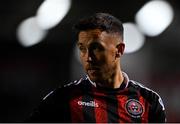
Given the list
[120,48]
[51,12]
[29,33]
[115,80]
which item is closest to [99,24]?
[120,48]

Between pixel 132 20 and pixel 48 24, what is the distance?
3.90ft

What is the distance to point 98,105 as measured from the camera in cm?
196

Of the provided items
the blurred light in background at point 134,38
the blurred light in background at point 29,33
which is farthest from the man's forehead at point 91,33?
the blurred light in background at point 134,38

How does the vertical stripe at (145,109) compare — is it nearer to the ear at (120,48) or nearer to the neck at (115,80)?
the neck at (115,80)

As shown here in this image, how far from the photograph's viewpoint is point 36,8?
17.2ft

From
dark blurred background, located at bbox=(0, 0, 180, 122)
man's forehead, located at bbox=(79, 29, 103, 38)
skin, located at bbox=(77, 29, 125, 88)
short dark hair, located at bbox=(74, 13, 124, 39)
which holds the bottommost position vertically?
dark blurred background, located at bbox=(0, 0, 180, 122)

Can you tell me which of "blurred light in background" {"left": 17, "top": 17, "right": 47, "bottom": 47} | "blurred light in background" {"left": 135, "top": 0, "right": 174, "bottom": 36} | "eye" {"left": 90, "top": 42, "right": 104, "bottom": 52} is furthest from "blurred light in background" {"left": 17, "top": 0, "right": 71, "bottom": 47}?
"eye" {"left": 90, "top": 42, "right": 104, "bottom": 52}

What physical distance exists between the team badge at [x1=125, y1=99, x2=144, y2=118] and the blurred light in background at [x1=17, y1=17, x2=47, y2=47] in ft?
12.5

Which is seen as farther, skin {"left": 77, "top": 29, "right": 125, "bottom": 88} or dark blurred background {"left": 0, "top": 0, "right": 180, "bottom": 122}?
dark blurred background {"left": 0, "top": 0, "right": 180, "bottom": 122}

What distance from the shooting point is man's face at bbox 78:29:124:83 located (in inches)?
71.5

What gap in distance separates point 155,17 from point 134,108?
11.5 feet

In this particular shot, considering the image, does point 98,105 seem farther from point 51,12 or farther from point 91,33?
point 51,12

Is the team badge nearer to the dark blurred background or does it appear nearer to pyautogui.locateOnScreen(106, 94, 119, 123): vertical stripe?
pyautogui.locateOnScreen(106, 94, 119, 123): vertical stripe

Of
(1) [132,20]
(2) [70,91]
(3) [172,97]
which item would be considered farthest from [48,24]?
(2) [70,91]
